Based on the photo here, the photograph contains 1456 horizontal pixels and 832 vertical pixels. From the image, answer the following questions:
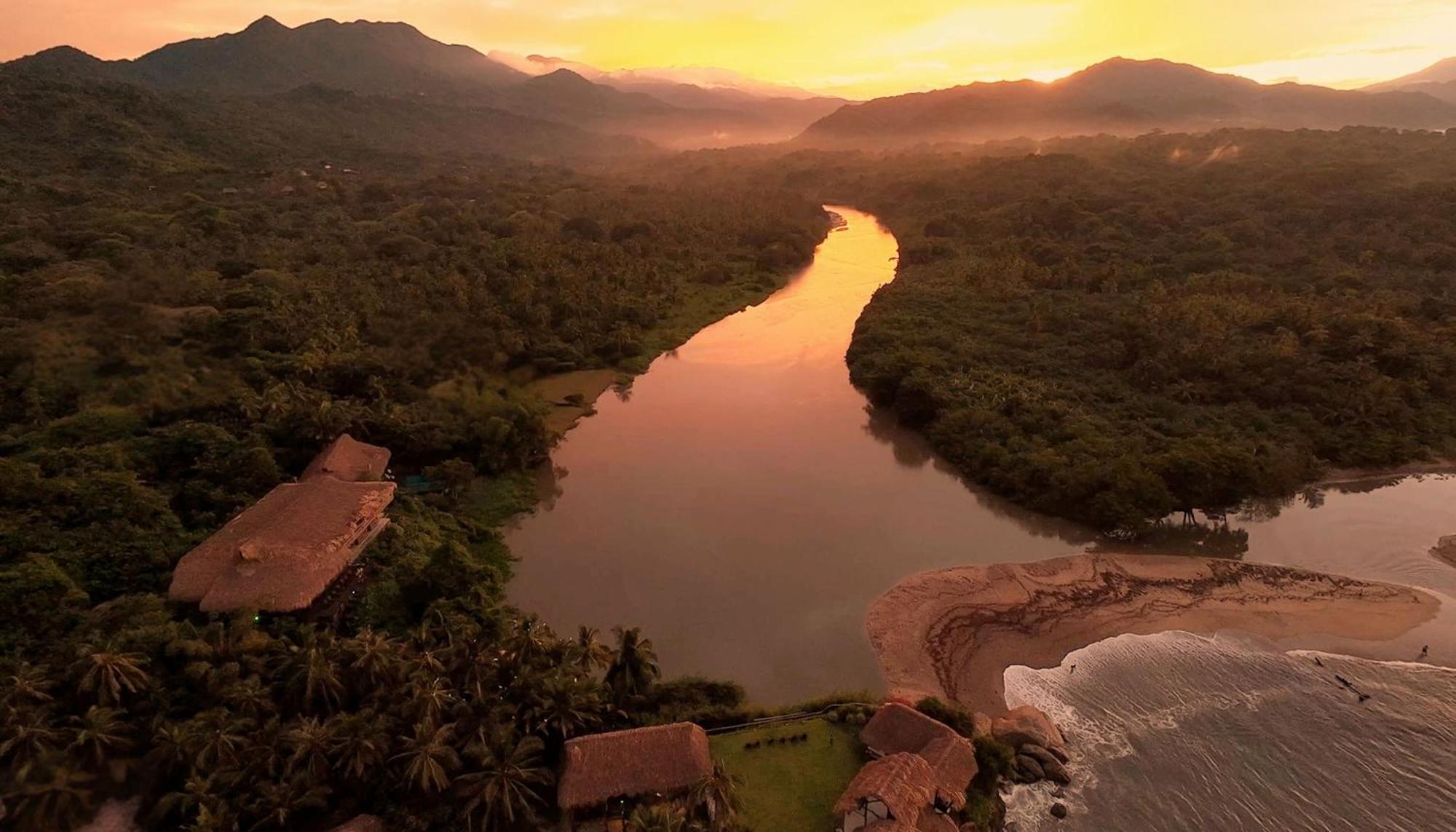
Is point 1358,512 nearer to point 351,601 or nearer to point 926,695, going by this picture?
point 926,695

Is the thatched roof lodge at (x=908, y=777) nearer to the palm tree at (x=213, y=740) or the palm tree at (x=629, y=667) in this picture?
the palm tree at (x=629, y=667)

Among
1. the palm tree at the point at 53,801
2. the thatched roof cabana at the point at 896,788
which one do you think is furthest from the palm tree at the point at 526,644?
the palm tree at the point at 53,801

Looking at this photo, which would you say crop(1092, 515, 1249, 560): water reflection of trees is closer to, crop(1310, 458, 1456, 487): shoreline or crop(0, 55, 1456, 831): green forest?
crop(0, 55, 1456, 831): green forest

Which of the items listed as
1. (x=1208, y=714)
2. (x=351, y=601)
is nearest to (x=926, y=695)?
(x=1208, y=714)

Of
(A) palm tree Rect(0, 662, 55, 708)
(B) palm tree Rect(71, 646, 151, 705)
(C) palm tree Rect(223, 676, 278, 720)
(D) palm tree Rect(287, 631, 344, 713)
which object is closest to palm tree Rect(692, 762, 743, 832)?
(D) palm tree Rect(287, 631, 344, 713)

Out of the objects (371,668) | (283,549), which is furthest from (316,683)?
(283,549)

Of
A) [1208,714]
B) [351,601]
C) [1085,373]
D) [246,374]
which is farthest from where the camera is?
[1085,373]

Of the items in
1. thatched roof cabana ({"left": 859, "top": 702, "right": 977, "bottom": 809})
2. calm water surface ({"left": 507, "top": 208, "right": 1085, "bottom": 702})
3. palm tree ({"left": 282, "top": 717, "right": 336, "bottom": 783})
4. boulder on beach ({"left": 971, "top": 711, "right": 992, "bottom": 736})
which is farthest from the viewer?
calm water surface ({"left": 507, "top": 208, "right": 1085, "bottom": 702})
